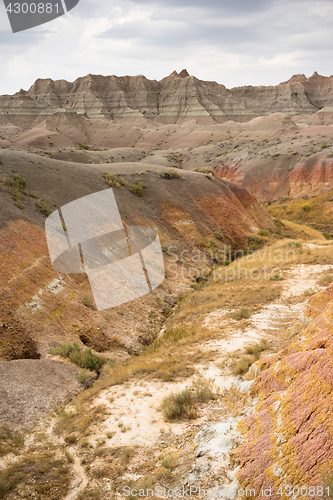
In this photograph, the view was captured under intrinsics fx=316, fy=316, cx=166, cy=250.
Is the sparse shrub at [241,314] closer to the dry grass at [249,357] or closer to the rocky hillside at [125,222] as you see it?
the dry grass at [249,357]

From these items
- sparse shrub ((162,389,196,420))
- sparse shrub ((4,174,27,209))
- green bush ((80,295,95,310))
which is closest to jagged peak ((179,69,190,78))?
sparse shrub ((4,174,27,209))

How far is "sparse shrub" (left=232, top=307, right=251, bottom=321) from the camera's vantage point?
37.7 ft

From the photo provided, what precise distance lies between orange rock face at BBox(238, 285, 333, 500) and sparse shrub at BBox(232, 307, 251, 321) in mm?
5862

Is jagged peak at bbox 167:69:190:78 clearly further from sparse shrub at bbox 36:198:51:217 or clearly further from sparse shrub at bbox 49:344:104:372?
sparse shrub at bbox 49:344:104:372

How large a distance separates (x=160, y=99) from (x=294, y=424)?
119m

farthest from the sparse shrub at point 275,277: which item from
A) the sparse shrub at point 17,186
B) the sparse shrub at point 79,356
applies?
the sparse shrub at point 17,186

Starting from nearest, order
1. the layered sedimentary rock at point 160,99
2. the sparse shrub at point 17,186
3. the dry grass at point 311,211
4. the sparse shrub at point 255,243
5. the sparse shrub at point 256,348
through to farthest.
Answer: the sparse shrub at point 256,348
the sparse shrub at point 17,186
the sparse shrub at point 255,243
the dry grass at point 311,211
the layered sedimentary rock at point 160,99

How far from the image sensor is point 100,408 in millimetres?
7090

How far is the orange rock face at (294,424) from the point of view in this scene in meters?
3.57

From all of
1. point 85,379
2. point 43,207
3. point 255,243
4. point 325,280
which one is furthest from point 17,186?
point 255,243

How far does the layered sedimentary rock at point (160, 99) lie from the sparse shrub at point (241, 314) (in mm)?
94211

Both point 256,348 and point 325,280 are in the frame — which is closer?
point 256,348

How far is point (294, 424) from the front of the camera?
409cm

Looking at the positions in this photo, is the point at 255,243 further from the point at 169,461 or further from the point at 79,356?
the point at 169,461
